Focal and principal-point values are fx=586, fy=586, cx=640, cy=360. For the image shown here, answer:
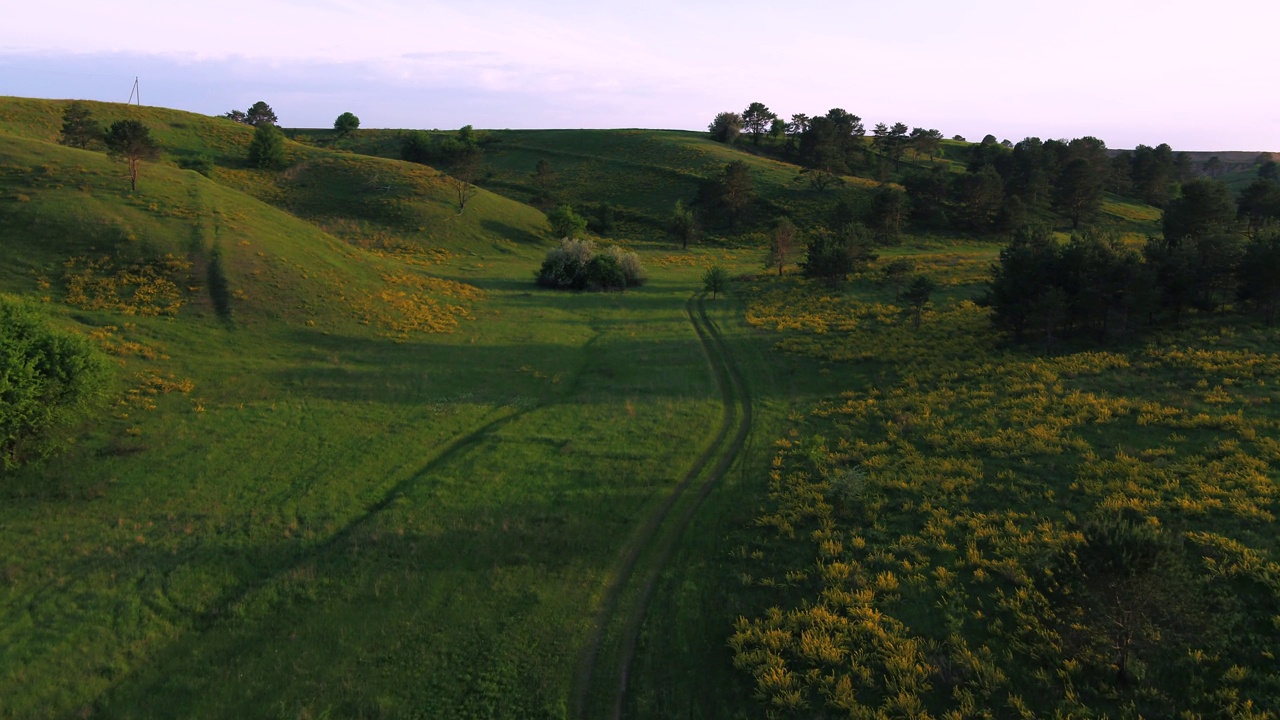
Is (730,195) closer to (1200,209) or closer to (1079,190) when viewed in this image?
(1079,190)

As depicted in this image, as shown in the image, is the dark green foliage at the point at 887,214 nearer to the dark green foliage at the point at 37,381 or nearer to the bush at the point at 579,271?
the bush at the point at 579,271

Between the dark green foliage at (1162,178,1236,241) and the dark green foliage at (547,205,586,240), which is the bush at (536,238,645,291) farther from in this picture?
the dark green foliage at (1162,178,1236,241)

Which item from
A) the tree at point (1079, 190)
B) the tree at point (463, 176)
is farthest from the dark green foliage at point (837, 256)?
the tree at point (1079, 190)

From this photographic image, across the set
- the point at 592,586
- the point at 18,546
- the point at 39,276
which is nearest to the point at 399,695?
the point at 592,586

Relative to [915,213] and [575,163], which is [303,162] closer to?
[575,163]

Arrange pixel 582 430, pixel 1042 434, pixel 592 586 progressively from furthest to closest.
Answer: pixel 582 430 → pixel 1042 434 → pixel 592 586

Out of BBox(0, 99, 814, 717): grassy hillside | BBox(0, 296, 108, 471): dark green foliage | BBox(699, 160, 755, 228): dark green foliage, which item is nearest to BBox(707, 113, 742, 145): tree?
BBox(699, 160, 755, 228): dark green foliage
